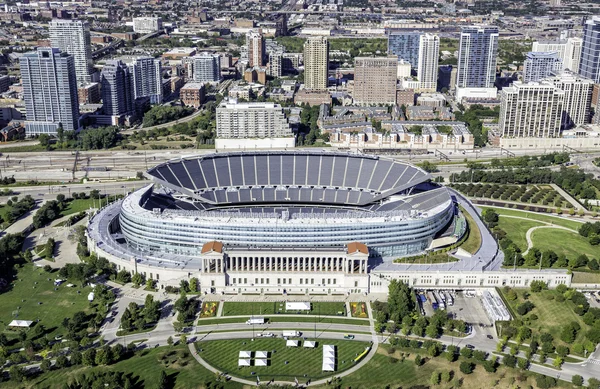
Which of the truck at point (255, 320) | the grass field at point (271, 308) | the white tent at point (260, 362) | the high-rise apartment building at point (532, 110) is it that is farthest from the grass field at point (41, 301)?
the high-rise apartment building at point (532, 110)

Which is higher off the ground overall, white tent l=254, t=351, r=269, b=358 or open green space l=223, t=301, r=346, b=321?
white tent l=254, t=351, r=269, b=358

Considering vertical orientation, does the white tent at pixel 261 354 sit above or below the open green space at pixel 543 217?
below

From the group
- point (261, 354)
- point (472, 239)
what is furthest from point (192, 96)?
point (261, 354)

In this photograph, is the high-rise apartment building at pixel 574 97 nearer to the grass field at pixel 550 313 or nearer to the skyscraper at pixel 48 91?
the grass field at pixel 550 313

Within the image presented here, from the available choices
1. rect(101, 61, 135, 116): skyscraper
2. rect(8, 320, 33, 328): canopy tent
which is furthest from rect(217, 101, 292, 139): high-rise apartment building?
rect(8, 320, 33, 328): canopy tent

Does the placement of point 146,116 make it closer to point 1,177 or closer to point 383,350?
point 1,177

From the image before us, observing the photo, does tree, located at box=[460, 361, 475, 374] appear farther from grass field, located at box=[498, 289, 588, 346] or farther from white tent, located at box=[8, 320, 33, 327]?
white tent, located at box=[8, 320, 33, 327]

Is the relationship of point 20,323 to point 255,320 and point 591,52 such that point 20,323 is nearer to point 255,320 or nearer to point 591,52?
point 255,320
